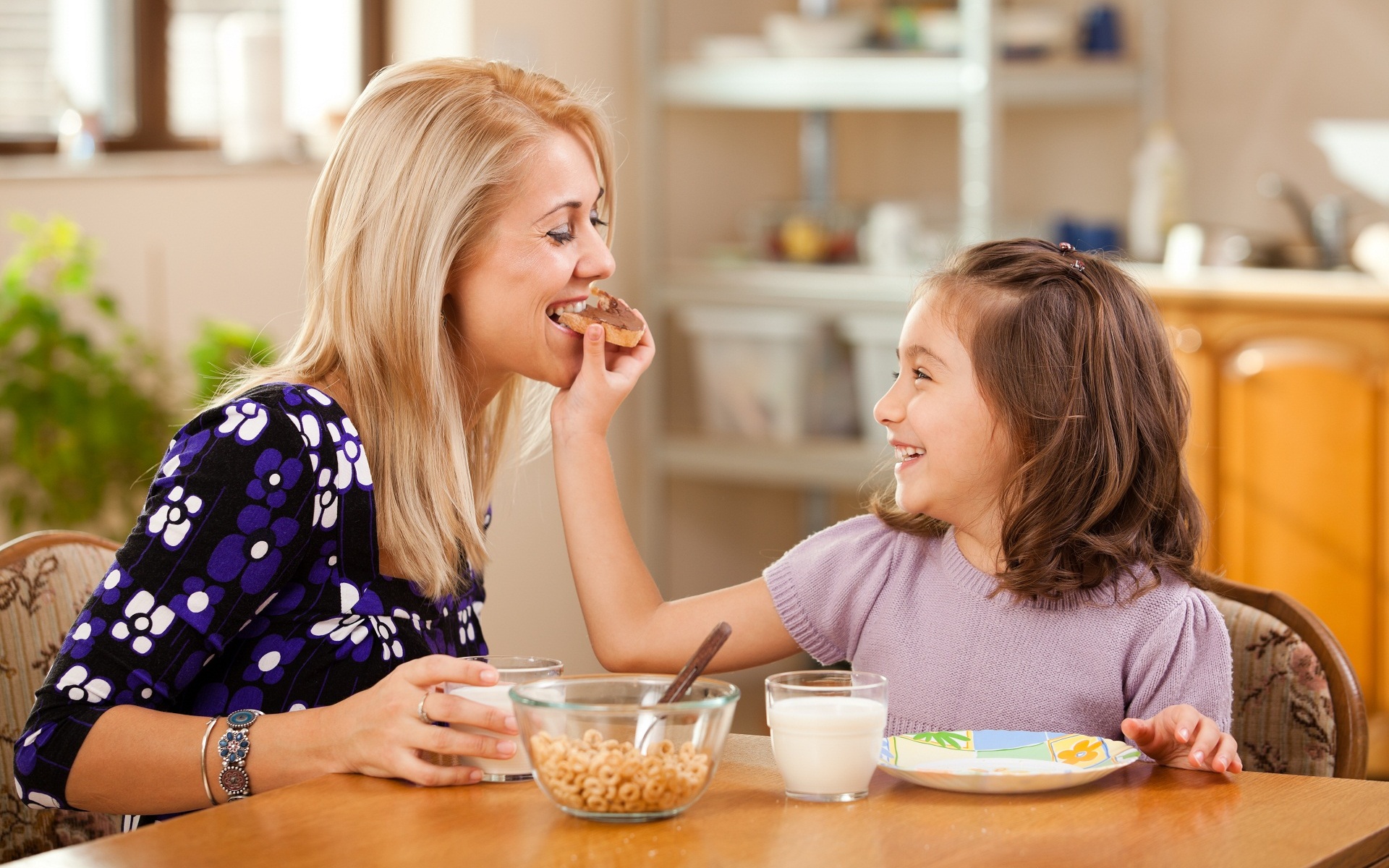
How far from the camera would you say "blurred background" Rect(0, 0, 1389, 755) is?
10.1 ft

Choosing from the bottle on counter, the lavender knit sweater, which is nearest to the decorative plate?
the lavender knit sweater

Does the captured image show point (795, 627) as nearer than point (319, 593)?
No

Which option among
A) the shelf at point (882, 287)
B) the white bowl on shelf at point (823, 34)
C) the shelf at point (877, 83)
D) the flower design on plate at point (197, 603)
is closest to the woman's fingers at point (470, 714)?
the flower design on plate at point (197, 603)

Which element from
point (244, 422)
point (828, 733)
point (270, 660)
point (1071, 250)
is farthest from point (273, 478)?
point (1071, 250)

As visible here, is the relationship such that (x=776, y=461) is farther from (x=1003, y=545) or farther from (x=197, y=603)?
(x=197, y=603)

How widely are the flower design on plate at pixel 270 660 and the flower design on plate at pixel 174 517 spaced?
5.5 inches

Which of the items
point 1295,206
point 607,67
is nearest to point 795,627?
point 1295,206

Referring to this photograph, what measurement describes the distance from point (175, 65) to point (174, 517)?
2.53 metres

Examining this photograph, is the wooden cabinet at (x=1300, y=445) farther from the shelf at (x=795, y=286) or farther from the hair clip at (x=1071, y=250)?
the hair clip at (x=1071, y=250)

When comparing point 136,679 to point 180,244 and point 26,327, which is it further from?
point 180,244

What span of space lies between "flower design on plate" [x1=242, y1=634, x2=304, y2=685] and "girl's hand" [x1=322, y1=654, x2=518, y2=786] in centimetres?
20

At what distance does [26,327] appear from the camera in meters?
2.68

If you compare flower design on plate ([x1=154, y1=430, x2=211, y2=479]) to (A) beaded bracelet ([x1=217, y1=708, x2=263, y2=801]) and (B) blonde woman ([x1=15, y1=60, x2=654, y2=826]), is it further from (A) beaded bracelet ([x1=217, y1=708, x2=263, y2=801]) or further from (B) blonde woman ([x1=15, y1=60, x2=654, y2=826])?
(A) beaded bracelet ([x1=217, y1=708, x2=263, y2=801])

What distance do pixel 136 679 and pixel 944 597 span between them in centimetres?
66
